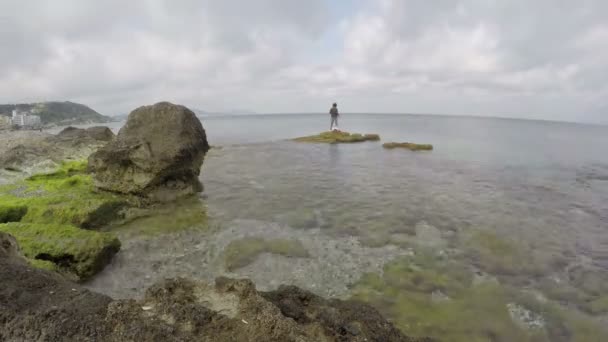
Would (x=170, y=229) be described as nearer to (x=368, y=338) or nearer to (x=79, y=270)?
(x=79, y=270)


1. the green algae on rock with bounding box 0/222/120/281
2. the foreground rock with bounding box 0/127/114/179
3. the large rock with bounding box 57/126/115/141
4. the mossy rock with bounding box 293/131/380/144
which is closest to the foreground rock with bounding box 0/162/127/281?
the green algae on rock with bounding box 0/222/120/281

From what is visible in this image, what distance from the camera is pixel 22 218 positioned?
1005 cm

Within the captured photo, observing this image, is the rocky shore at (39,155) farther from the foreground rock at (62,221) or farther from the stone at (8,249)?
the stone at (8,249)

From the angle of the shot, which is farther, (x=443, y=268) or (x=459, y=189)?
(x=459, y=189)

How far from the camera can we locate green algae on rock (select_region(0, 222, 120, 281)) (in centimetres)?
746

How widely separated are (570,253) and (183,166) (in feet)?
47.5

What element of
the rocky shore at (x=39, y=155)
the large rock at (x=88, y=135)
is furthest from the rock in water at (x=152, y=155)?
the large rock at (x=88, y=135)

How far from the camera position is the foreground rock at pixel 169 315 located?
3.51 meters

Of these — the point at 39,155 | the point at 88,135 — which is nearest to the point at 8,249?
the point at 39,155

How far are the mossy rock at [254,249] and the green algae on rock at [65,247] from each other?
3145mm

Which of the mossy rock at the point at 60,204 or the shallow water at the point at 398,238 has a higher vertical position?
the mossy rock at the point at 60,204

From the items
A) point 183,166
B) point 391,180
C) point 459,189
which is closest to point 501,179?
point 459,189

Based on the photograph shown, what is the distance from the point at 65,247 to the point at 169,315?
5651 mm

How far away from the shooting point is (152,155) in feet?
43.4
